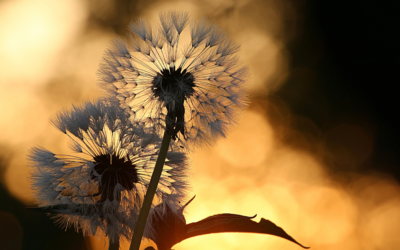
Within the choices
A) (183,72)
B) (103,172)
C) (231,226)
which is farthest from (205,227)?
(183,72)

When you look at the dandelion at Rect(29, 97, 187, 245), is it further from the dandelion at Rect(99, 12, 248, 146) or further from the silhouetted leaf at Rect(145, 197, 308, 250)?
the silhouetted leaf at Rect(145, 197, 308, 250)

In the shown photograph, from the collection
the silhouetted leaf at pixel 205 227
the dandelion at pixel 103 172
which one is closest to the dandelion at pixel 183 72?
the dandelion at pixel 103 172

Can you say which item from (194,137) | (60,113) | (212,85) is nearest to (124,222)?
(194,137)

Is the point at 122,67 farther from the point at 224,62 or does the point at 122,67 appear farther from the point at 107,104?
the point at 224,62

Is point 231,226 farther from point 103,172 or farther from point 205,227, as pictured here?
point 103,172

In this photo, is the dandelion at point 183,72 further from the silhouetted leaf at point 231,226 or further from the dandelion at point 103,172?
the silhouetted leaf at point 231,226

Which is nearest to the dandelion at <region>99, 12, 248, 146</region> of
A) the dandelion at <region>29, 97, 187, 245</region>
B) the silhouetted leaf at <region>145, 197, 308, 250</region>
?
the dandelion at <region>29, 97, 187, 245</region>
